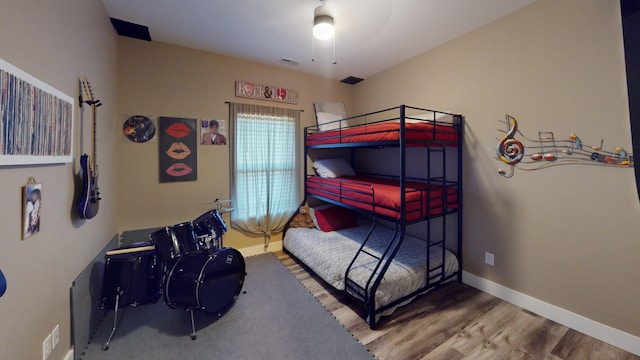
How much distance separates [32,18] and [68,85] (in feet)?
1.38

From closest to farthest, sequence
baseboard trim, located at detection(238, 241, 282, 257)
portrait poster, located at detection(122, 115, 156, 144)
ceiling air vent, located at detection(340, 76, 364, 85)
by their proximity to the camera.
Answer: portrait poster, located at detection(122, 115, 156, 144), baseboard trim, located at detection(238, 241, 282, 257), ceiling air vent, located at detection(340, 76, 364, 85)

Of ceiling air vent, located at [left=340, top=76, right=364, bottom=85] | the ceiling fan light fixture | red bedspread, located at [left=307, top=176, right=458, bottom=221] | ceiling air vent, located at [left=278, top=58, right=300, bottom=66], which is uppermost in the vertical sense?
ceiling air vent, located at [left=340, top=76, right=364, bottom=85]

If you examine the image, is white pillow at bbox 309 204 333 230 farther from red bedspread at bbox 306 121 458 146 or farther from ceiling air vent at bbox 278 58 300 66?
ceiling air vent at bbox 278 58 300 66

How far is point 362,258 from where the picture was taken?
7.86 ft

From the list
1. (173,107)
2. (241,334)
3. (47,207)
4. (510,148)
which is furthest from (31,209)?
(510,148)

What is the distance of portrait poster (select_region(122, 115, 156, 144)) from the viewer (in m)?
2.50

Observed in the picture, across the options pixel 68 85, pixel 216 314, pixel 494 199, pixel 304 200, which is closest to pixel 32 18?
pixel 68 85

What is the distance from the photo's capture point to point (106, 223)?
2.14m

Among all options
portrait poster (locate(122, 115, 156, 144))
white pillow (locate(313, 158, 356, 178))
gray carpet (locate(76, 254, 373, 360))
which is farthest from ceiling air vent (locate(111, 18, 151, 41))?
gray carpet (locate(76, 254, 373, 360))

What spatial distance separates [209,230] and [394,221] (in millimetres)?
1562

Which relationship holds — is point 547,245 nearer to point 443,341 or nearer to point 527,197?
point 527,197

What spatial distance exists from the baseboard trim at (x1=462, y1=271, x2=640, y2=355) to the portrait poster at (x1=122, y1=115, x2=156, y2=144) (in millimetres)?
3606

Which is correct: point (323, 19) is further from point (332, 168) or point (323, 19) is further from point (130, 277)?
point (130, 277)

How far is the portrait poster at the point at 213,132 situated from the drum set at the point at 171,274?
125 cm
